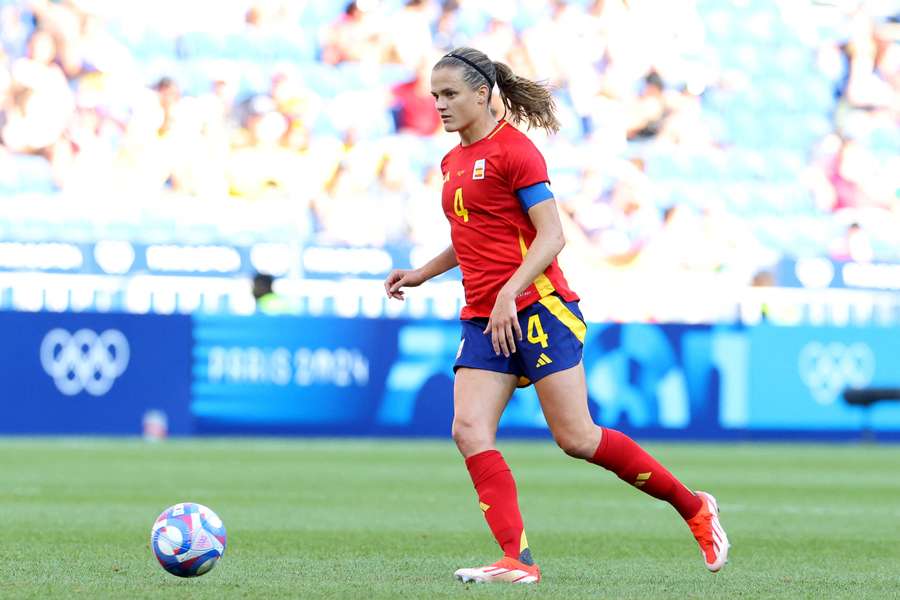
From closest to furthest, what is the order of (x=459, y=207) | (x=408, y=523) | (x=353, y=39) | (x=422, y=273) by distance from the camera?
(x=459, y=207) < (x=422, y=273) < (x=408, y=523) < (x=353, y=39)

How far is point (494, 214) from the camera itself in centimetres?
560

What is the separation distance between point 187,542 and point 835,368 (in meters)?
13.8

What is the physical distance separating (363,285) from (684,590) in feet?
40.7

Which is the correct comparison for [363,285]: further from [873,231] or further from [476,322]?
[476,322]

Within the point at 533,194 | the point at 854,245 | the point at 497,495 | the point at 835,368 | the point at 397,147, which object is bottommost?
the point at 835,368

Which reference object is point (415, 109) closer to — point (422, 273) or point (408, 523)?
point (408, 523)

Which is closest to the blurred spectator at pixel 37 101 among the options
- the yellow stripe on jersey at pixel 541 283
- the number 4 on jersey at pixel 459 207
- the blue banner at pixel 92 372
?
the blue banner at pixel 92 372

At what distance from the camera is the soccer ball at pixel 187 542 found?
5.27 m

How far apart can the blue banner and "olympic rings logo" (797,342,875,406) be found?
6590 mm

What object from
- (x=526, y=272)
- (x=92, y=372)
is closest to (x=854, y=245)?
(x=92, y=372)

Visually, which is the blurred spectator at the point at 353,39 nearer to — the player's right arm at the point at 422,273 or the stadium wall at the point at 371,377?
the stadium wall at the point at 371,377

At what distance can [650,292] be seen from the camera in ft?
61.8

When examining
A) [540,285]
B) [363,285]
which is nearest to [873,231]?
[363,285]

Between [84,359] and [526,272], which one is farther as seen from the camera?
[84,359]
